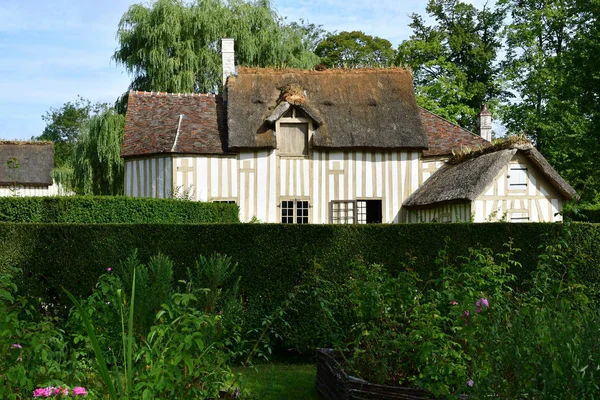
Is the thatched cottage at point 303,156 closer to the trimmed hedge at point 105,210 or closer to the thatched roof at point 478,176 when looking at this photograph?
the thatched roof at point 478,176

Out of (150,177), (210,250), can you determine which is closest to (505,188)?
(150,177)

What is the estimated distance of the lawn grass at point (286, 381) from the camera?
20.5ft

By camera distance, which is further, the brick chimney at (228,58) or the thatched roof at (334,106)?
the brick chimney at (228,58)

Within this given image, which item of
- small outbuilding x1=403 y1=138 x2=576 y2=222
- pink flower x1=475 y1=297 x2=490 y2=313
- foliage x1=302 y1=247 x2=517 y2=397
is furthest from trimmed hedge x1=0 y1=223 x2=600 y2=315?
small outbuilding x1=403 y1=138 x2=576 y2=222

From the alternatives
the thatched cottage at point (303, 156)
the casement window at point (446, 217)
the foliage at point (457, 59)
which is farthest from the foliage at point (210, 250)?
the foliage at point (457, 59)

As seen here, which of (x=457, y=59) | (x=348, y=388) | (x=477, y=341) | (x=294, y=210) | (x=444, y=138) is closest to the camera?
(x=477, y=341)

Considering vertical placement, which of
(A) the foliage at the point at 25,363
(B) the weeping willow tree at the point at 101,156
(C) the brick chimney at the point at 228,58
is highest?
(C) the brick chimney at the point at 228,58

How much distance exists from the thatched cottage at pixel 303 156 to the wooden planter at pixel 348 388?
404 inches

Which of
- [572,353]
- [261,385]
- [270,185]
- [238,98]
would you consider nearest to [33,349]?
[572,353]

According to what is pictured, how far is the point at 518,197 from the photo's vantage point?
1568cm

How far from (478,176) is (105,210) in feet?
25.4

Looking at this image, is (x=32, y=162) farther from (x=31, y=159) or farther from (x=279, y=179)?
(x=279, y=179)

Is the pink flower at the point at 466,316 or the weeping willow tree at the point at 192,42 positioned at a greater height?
the weeping willow tree at the point at 192,42

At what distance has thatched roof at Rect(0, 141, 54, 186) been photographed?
115ft
